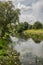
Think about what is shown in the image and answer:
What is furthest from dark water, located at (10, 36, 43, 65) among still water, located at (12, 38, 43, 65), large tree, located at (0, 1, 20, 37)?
large tree, located at (0, 1, 20, 37)

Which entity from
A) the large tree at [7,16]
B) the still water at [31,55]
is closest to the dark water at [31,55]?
the still water at [31,55]

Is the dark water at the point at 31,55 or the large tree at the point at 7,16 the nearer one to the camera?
the dark water at the point at 31,55

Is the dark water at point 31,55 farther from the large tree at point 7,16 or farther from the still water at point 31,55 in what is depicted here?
the large tree at point 7,16

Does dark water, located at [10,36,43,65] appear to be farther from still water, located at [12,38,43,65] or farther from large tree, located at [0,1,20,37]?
large tree, located at [0,1,20,37]

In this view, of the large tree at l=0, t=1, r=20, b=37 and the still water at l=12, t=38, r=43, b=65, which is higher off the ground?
the large tree at l=0, t=1, r=20, b=37

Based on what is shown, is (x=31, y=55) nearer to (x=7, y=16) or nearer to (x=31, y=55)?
(x=31, y=55)

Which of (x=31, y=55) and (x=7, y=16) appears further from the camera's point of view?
(x=7, y=16)

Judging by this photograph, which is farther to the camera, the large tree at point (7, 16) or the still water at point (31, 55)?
the large tree at point (7, 16)

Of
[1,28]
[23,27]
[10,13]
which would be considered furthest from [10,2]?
[23,27]

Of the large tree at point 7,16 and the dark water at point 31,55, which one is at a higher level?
the large tree at point 7,16

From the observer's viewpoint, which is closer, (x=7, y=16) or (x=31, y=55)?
(x=31, y=55)

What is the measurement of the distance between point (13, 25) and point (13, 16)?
2.68 meters

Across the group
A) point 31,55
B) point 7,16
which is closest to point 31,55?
point 31,55

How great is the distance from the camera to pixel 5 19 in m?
56.6
